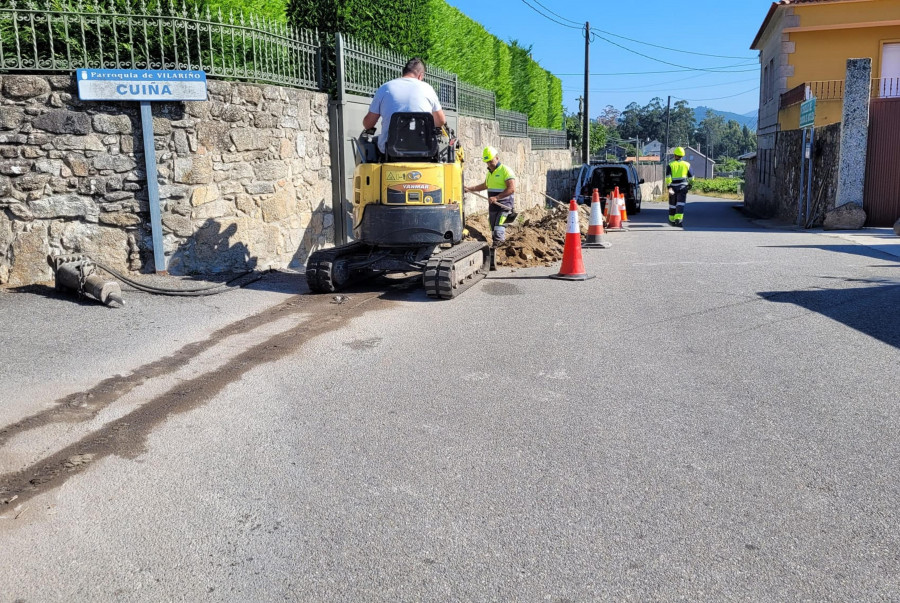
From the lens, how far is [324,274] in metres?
9.00

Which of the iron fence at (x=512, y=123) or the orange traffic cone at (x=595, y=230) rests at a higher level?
the iron fence at (x=512, y=123)

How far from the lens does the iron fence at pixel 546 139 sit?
2640 cm

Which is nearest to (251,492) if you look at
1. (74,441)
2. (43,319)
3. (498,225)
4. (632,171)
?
(74,441)

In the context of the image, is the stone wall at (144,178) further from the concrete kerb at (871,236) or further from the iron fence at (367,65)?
the concrete kerb at (871,236)

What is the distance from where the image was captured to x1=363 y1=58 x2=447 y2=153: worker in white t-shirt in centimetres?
862

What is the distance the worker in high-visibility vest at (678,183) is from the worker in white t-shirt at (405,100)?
1137 centimetres

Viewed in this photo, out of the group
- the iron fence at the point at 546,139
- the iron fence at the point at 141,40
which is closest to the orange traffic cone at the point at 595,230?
the iron fence at the point at 141,40

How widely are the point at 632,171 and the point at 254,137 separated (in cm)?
1916

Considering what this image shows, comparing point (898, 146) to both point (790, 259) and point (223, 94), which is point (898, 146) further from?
point (223, 94)

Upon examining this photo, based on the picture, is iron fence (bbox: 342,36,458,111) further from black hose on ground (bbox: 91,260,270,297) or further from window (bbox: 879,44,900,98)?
window (bbox: 879,44,900,98)

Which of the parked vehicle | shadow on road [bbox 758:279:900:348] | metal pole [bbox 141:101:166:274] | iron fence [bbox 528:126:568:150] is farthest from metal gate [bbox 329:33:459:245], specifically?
the parked vehicle

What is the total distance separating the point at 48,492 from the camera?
3820mm

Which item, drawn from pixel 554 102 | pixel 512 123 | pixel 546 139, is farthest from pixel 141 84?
pixel 554 102

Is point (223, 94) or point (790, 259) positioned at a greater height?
point (223, 94)
